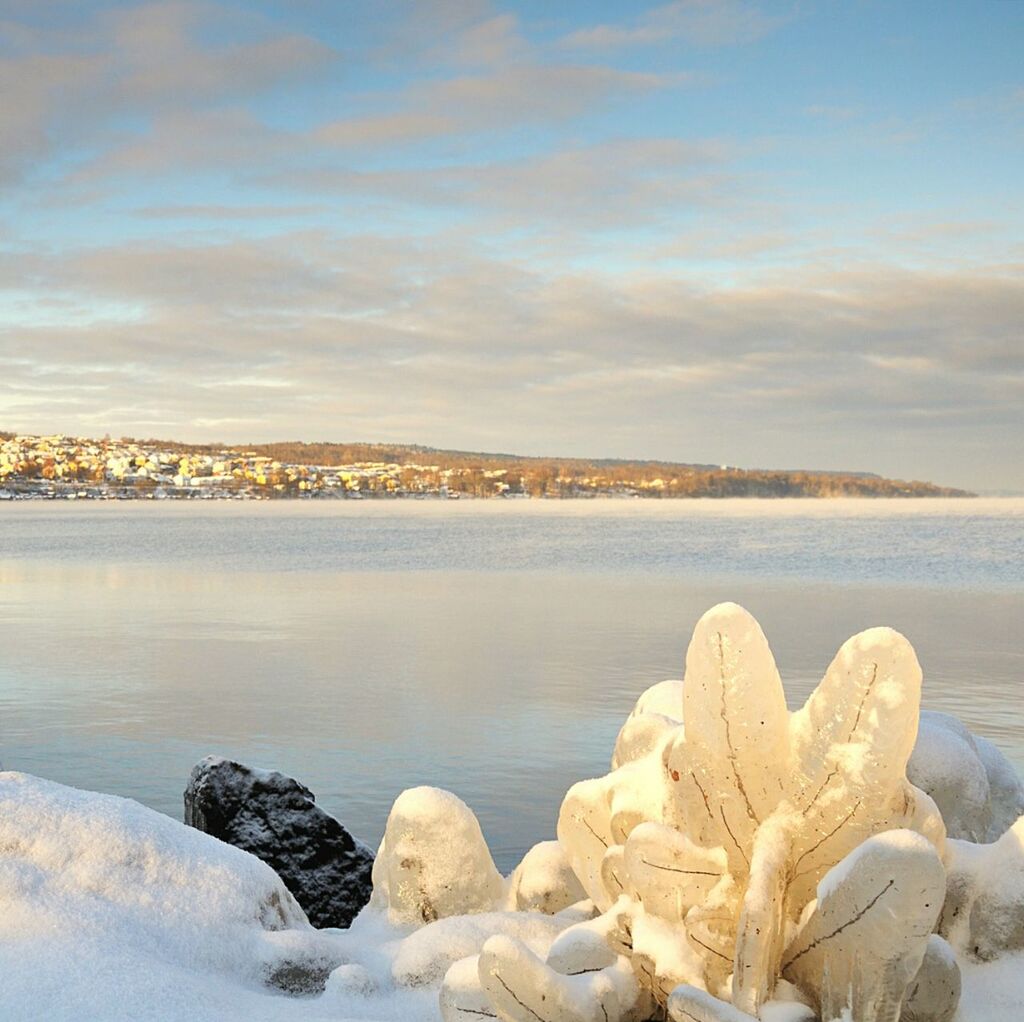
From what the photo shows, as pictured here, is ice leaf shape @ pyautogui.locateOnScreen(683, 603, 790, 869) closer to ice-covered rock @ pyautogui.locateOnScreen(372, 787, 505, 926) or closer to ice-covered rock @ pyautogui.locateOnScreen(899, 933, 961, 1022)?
ice-covered rock @ pyautogui.locateOnScreen(899, 933, 961, 1022)

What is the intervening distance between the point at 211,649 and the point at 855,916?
16415 mm

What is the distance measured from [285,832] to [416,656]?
437 inches

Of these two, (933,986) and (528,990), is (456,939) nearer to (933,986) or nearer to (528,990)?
(528,990)

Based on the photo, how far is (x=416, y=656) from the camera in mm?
17984

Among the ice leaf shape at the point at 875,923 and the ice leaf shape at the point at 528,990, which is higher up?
the ice leaf shape at the point at 875,923

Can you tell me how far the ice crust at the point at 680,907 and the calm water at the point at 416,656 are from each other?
530 centimetres

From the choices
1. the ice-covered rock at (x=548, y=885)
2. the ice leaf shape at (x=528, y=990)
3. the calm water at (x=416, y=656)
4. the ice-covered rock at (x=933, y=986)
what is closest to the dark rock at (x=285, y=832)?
the ice-covered rock at (x=548, y=885)

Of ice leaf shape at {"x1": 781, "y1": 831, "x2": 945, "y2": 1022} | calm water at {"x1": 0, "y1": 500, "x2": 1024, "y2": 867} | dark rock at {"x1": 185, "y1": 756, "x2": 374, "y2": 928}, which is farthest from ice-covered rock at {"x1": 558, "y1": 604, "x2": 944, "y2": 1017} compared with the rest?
calm water at {"x1": 0, "y1": 500, "x2": 1024, "y2": 867}

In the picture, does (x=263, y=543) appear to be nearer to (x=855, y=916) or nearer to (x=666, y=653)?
(x=666, y=653)

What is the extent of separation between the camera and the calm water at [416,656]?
11438 millimetres

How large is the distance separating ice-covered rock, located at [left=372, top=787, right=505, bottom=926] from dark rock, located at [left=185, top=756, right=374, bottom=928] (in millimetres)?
2036

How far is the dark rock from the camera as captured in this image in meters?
6.79

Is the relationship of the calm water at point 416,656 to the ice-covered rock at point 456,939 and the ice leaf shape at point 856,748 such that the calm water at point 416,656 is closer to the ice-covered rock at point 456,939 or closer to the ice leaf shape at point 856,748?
the ice-covered rock at point 456,939

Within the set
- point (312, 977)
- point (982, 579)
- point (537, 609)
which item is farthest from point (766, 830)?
point (982, 579)
